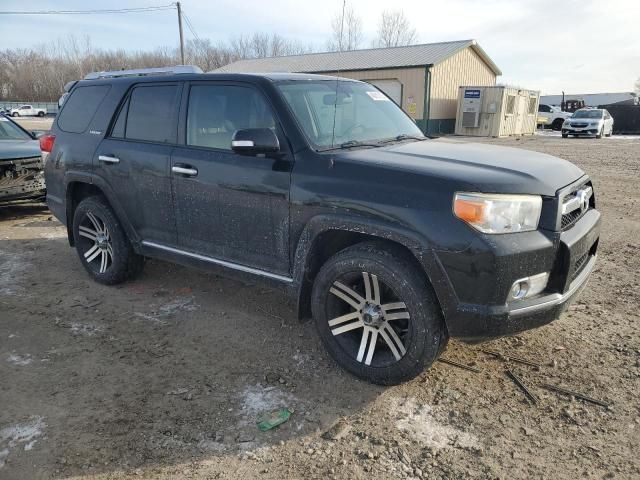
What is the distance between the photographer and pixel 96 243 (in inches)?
189

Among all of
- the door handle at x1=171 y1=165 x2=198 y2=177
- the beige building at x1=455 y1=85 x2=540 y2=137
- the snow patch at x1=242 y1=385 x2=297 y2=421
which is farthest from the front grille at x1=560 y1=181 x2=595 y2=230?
the beige building at x1=455 y1=85 x2=540 y2=137

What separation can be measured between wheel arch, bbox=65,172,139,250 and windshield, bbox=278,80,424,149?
6.32ft

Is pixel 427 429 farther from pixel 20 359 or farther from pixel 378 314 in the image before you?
pixel 20 359

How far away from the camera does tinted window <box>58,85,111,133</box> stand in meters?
4.62

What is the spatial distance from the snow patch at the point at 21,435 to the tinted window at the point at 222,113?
82.5 inches

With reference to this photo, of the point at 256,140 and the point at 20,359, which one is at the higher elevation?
the point at 256,140

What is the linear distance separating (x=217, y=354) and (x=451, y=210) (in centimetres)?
194

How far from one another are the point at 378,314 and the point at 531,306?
86cm

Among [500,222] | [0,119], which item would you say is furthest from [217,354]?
[0,119]

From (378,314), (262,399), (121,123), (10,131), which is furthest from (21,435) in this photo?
(10,131)

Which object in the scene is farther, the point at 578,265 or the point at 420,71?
the point at 420,71

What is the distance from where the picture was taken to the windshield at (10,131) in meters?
8.13

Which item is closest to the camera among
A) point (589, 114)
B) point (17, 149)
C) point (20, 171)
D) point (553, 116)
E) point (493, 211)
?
point (493, 211)

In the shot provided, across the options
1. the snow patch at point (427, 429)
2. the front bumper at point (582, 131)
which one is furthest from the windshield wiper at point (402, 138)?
the front bumper at point (582, 131)
